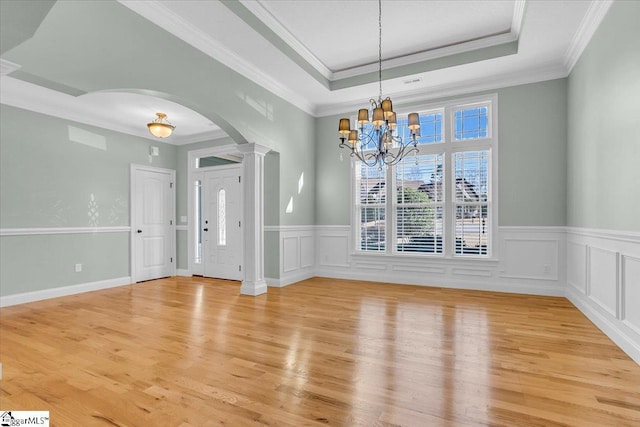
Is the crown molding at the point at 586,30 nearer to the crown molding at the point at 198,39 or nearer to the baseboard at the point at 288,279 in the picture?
the crown molding at the point at 198,39

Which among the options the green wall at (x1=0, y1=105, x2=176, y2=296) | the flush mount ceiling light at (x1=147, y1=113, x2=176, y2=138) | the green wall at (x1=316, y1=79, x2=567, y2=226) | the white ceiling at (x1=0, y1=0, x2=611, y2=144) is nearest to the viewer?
the white ceiling at (x1=0, y1=0, x2=611, y2=144)

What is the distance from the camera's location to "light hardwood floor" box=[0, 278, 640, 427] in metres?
1.93

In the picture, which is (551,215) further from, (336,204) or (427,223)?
(336,204)

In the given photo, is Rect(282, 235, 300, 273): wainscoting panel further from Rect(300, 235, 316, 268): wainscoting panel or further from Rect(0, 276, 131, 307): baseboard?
Rect(0, 276, 131, 307): baseboard

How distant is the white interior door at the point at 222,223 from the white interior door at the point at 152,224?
0.83 meters

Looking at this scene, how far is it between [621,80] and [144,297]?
6.26 metres

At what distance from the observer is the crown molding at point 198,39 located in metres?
3.26

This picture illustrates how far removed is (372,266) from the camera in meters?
6.04

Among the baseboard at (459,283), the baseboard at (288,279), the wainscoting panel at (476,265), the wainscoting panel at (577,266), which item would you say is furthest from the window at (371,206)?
the wainscoting panel at (577,266)

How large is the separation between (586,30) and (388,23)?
7.30ft

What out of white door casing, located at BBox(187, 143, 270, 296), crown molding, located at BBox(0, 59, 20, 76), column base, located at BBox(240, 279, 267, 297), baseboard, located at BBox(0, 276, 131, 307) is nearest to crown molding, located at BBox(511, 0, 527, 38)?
white door casing, located at BBox(187, 143, 270, 296)

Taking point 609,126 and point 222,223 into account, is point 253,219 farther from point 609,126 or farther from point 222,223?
point 609,126

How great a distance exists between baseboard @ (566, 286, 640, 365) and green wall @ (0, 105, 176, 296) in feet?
23.1

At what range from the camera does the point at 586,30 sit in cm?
376
